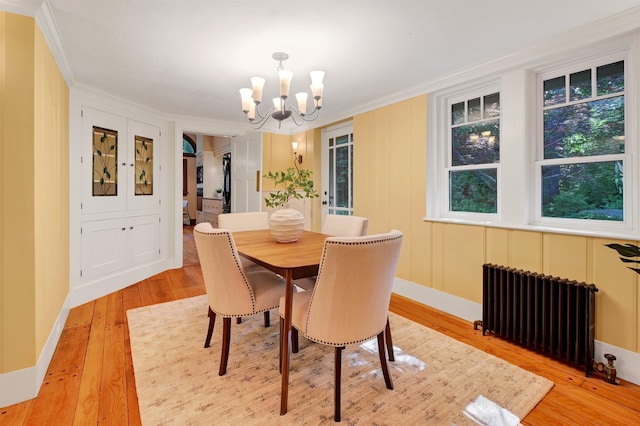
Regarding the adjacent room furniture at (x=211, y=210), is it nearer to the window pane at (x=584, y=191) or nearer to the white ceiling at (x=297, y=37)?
the white ceiling at (x=297, y=37)

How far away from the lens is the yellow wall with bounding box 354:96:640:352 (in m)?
2.04

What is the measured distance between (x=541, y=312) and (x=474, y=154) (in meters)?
1.49

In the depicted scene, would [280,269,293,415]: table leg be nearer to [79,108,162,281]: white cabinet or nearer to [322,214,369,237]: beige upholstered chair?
[322,214,369,237]: beige upholstered chair

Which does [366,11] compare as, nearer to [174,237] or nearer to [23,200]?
[23,200]

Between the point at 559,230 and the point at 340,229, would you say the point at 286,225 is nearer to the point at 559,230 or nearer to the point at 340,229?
the point at 340,229

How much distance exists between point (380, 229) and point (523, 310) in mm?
1690

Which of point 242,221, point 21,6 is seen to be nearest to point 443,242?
point 242,221

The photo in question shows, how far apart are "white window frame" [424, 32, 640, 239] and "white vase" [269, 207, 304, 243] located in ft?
5.11

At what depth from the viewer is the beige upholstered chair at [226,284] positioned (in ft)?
5.94

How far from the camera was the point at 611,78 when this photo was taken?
216cm

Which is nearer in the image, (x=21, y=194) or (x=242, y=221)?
(x=21, y=194)

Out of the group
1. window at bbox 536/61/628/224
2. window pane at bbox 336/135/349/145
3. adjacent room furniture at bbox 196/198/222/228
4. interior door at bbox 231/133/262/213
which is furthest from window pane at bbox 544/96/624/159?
adjacent room furniture at bbox 196/198/222/228

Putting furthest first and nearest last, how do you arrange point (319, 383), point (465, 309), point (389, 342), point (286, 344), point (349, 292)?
point (465, 309) < point (389, 342) < point (319, 383) < point (286, 344) < point (349, 292)

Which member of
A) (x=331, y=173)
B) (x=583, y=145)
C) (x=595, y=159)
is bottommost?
(x=595, y=159)
